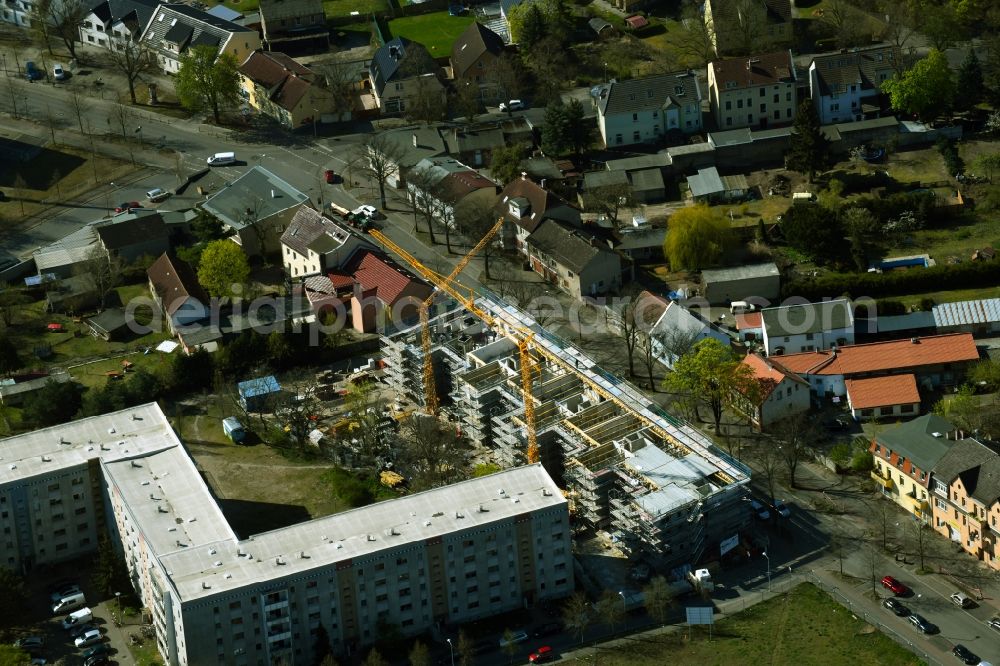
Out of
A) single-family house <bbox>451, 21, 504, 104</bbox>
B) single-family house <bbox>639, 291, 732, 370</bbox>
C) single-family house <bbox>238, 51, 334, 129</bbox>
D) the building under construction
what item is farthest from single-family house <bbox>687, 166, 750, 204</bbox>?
single-family house <bbox>238, 51, 334, 129</bbox>

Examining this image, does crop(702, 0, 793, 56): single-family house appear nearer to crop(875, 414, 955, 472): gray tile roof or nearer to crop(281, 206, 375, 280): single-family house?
crop(281, 206, 375, 280): single-family house

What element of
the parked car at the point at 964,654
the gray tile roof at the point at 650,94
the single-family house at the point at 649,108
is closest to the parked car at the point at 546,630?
the parked car at the point at 964,654

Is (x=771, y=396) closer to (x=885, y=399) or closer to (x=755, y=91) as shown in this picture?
(x=885, y=399)

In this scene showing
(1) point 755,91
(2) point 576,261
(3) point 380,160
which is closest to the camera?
(2) point 576,261

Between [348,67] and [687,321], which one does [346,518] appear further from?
[348,67]

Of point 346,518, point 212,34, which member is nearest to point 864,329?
point 346,518

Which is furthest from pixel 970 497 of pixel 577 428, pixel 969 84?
pixel 969 84

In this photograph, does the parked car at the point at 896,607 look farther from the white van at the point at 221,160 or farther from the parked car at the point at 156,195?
the white van at the point at 221,160
